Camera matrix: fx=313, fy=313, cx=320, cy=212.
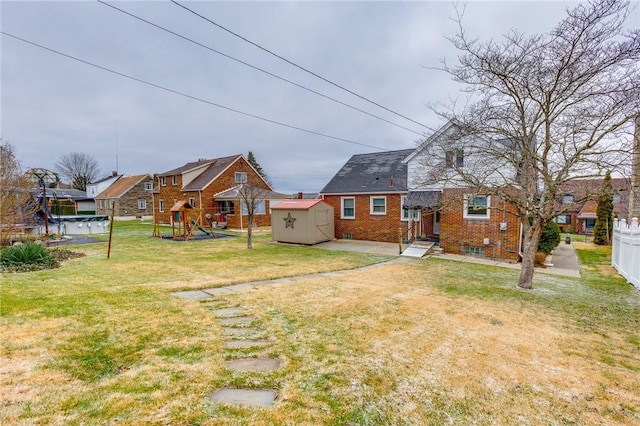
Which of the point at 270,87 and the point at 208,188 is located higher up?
the point at 270,87

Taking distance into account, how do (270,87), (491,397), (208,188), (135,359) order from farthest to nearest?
(208,188)
(270,87)
(135,359)
(491,397)

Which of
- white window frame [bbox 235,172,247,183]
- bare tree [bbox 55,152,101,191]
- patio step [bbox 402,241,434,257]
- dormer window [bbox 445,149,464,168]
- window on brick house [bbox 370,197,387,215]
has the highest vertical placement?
bare tree [bbox 55,152,101,191]

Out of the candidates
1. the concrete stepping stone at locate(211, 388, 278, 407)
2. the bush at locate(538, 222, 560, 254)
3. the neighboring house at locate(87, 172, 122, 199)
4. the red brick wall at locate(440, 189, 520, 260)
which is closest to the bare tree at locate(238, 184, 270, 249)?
the red brick wall at locate(440, 189, 520, 260)

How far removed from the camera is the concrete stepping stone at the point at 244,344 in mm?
4074

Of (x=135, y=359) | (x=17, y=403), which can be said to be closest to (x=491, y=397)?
(x=135, y=359)

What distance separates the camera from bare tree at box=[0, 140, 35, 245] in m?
11.7

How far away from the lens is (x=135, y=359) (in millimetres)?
3598

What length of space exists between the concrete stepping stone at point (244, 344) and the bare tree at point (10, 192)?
12.7m

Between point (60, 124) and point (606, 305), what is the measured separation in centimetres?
2727

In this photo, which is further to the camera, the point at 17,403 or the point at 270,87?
the point at 270,87

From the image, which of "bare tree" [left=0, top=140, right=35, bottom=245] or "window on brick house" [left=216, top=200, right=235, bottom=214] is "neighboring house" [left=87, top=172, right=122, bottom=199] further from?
"bare tree" [left=0, top=140, right=35, bottom=245]

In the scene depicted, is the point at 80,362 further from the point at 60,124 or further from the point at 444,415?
the point at 60,124

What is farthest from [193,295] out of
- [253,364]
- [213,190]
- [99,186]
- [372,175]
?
[99,186]

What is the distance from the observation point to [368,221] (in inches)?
693
